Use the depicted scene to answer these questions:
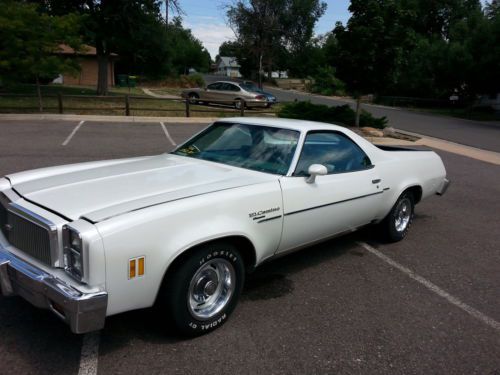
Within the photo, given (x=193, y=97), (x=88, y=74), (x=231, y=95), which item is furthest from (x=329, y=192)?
(x=88, y=74)

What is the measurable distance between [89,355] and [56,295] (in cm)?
58

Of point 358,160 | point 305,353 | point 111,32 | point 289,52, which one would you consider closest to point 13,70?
point 111,32

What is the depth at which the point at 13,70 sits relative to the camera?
15242 millimetres

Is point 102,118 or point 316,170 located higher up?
point 316,170

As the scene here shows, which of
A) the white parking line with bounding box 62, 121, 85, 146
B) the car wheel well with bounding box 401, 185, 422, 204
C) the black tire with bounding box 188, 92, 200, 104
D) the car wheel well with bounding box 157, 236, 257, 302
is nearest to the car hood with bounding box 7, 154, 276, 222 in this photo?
the car wheel well with bounding box 157, 236, 257, 302

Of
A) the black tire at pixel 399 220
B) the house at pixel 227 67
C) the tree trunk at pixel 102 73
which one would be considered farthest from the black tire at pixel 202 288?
the house at pixel 227 67

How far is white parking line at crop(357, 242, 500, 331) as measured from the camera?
357 cm

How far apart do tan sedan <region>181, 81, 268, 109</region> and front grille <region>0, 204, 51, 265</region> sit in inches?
772

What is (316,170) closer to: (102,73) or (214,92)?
(214,92)

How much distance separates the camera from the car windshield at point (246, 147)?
3902 mm

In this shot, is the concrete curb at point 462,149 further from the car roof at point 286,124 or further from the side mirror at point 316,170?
the side mirror at point 316,170

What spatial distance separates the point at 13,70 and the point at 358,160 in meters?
14.7

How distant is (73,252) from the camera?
2.60 meters

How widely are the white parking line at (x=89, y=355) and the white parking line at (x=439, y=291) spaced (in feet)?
9.62
